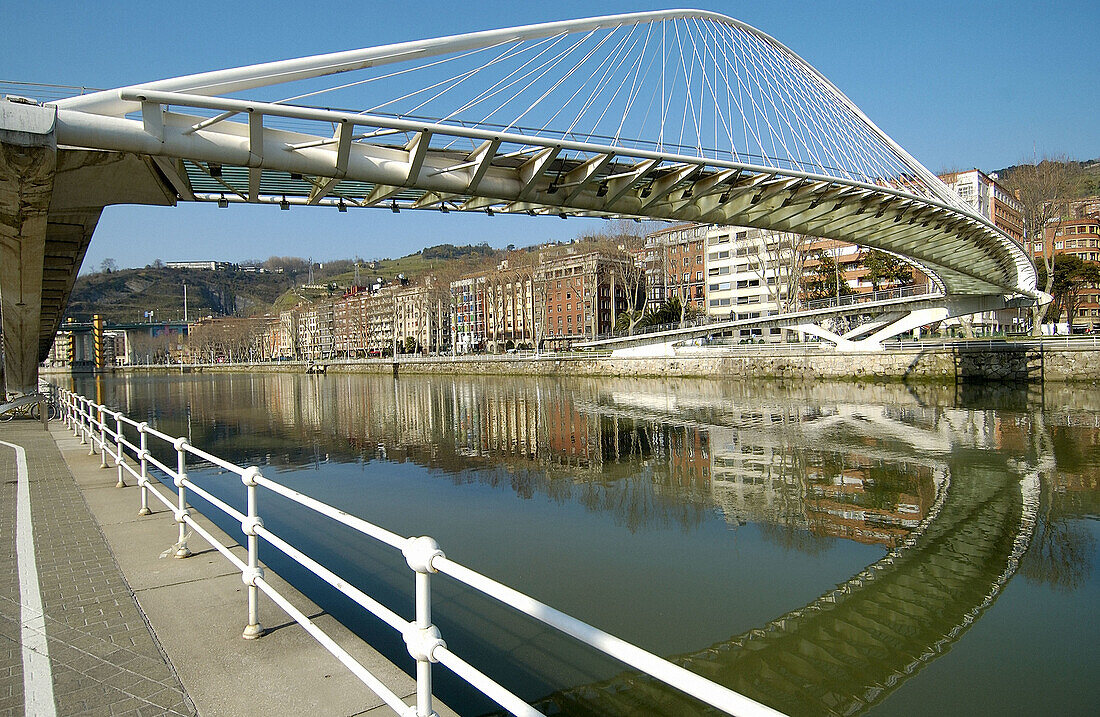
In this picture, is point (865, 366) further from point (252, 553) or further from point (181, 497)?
point (252, 553)

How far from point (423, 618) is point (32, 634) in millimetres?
3448

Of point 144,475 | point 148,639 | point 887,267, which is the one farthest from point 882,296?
point 148,639

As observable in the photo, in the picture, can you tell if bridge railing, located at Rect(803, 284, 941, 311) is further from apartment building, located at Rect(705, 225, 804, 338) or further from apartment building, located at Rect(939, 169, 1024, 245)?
apartment building, located at Rect(939, 169, 1024, 245)

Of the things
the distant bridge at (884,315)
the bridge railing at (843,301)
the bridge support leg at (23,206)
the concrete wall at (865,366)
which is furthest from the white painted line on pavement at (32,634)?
the bridge railing at (843,301)

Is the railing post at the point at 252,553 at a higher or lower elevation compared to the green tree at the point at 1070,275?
lower

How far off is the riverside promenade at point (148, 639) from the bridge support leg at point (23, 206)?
15.4ft

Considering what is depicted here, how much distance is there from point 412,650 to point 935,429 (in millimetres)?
21179

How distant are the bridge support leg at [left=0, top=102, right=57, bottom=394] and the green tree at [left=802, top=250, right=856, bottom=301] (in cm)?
6264

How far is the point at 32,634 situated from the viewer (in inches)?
163

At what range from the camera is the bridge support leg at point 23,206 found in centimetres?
Result: 799

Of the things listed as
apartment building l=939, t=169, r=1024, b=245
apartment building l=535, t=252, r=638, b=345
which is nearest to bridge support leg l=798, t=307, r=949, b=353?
apartment building l=939, t=169, r=1024, b=245

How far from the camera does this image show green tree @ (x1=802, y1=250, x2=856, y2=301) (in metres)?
64.8

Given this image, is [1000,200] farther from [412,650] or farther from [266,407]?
[412,650]

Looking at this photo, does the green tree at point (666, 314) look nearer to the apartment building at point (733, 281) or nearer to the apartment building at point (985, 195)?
the apartment building at point (733, 281)
